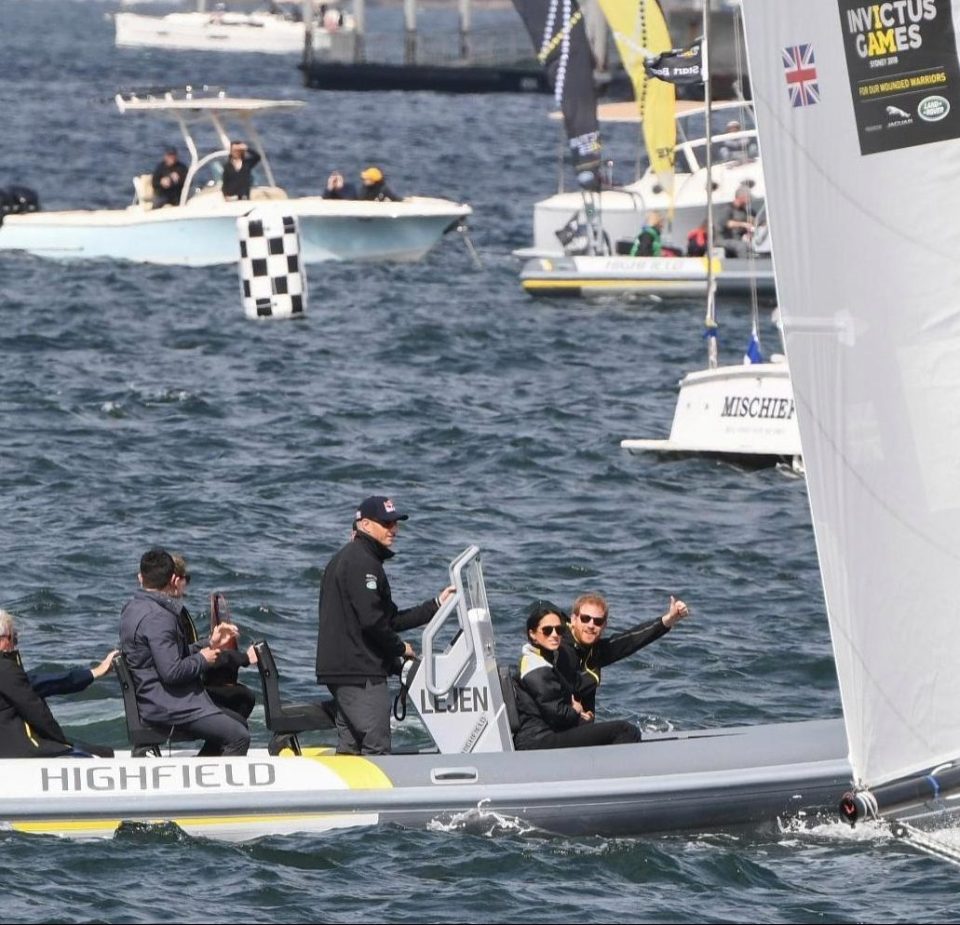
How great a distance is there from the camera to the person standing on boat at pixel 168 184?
3175 cm

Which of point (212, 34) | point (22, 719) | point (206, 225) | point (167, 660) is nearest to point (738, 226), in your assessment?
point (206, 225)

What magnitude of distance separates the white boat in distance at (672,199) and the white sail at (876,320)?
21076mm

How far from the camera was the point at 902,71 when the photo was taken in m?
8.88

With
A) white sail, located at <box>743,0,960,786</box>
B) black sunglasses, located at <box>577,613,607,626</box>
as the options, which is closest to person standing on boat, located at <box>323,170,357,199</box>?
black sunglasses, located at <box>577,613,607,626</box>

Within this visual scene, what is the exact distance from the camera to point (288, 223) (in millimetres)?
26203

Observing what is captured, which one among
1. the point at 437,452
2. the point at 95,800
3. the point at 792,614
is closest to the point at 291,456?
the point at 437,452

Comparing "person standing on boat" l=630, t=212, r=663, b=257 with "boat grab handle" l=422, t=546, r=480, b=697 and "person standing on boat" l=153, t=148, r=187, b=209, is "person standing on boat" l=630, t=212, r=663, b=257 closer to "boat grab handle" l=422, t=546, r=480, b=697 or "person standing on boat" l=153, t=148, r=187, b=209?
"person standing on boat" l=153, t=148, r=187, b=209

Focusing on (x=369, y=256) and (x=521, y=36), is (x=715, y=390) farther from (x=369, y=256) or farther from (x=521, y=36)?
(x=521, y=36)

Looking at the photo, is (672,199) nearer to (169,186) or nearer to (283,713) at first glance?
(169,186)

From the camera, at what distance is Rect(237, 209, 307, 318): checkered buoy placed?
2623 cm

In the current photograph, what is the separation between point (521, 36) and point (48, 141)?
45825 mm

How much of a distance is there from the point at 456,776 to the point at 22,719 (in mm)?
2128

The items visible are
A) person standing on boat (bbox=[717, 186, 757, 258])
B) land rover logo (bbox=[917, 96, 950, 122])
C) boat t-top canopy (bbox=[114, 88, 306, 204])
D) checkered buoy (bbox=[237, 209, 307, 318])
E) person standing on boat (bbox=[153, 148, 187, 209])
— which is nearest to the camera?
land rover logo (bbox=[917, 96, 950, 122])

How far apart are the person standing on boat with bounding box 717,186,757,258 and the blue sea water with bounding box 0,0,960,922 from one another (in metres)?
0.94
